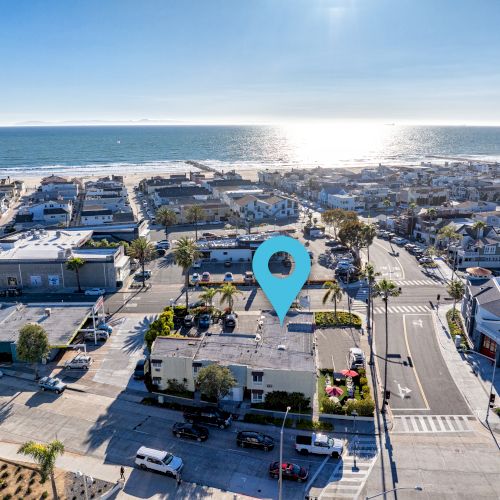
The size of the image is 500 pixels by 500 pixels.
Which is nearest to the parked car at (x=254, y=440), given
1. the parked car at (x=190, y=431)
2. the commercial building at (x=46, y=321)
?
the parked car at (x=190, y=431)

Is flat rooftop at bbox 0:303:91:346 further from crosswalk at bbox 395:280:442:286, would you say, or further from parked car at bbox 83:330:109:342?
crosswalk at bbox 395:280:442:286

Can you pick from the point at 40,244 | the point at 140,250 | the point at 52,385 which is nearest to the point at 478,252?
the point at 140,250

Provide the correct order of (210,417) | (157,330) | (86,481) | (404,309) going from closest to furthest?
1. (86,481)
2. (210,417)
3. (157,330)
4. (404,309)

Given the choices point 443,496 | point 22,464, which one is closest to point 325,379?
point 443,496

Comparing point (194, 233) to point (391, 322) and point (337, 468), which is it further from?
point (337, 468)

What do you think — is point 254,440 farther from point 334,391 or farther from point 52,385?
point 52,385

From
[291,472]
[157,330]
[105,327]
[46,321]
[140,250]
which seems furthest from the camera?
[140,250]
